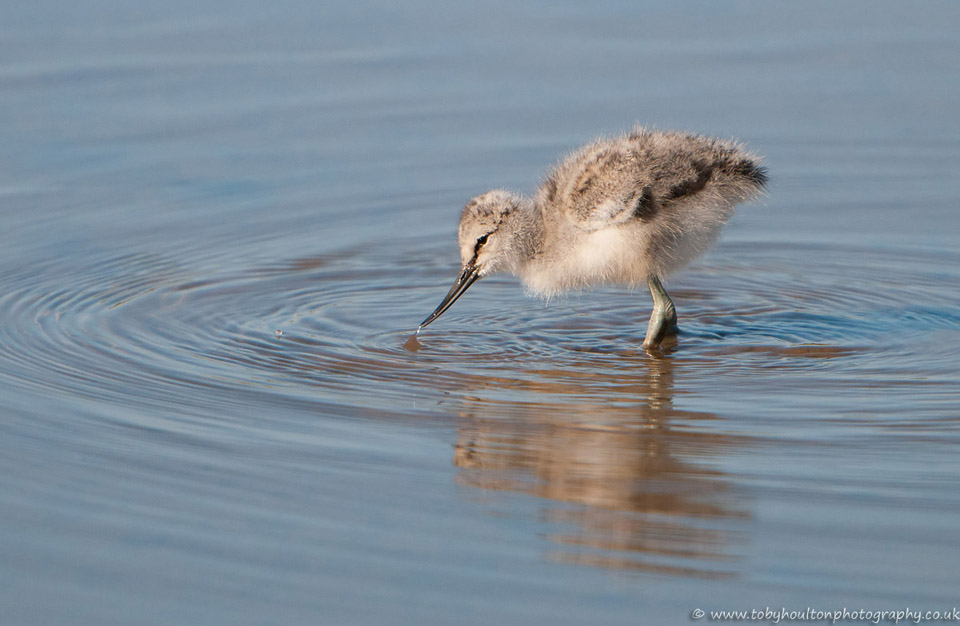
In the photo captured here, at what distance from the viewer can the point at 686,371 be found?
5.66 metres

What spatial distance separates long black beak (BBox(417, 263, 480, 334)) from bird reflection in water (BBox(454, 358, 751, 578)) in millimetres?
816

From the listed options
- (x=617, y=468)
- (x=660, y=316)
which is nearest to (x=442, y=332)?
(x=660, y=316)

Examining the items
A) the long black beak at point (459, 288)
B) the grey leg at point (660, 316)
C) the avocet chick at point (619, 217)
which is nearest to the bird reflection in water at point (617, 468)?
the grey leg at point (660, 316)

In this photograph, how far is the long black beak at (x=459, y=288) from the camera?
6262mm

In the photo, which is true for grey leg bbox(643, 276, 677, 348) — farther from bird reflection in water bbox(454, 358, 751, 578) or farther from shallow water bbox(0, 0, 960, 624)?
bird reflection in water bbox(454, 358, 751, 578)

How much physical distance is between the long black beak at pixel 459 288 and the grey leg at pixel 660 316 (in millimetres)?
816

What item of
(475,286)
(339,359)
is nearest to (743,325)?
(475,286)

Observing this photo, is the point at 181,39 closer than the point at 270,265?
No

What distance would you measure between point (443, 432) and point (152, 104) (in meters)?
4.80

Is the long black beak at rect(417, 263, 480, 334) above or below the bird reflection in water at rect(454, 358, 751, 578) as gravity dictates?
above

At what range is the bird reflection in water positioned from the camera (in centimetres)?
393

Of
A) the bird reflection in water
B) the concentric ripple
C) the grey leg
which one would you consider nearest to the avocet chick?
the grey leg

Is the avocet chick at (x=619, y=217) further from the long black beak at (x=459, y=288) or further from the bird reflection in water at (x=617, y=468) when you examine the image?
the bird reflection in water at (x=617, y=468)

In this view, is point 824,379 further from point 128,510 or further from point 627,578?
point 128,510
